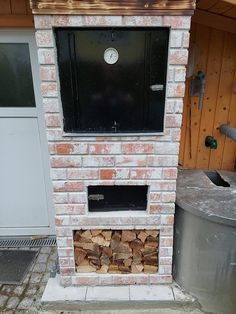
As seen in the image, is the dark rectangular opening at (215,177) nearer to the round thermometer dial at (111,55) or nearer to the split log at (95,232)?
the split log at (95,232)

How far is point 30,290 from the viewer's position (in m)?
2.13

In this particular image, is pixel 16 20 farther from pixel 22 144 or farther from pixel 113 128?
pixel 113 128

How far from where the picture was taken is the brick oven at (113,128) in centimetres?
144

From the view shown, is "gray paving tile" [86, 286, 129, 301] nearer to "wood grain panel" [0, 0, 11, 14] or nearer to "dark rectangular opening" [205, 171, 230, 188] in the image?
"dark rectangular opening" [205, 171, 230, 188]

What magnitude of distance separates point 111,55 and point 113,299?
1.68m

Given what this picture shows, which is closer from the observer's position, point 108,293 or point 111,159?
point 111,159

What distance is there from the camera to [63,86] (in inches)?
61.7

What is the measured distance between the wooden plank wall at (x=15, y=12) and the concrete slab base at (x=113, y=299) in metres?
2.10

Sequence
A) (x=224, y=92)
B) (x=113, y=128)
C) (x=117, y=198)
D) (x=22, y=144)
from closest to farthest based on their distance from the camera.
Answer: (x=113, y=128), (x=117, y=198), (x=224, y=92), (x=22, y=144)

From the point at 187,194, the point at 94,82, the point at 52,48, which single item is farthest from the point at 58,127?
the point at 187,194

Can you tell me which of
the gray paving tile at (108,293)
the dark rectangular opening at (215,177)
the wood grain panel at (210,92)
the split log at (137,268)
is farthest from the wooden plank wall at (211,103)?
the gray paving tile at (108,293)

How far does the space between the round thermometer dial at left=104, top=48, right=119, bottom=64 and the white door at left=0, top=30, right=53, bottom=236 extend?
1.00 m

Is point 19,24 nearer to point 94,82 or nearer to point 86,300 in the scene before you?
point 94,82

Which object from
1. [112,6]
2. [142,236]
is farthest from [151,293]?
[112,6]
